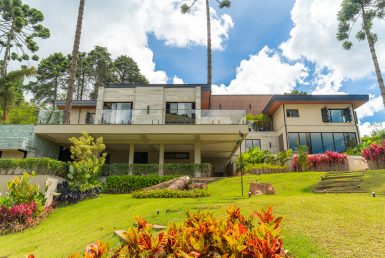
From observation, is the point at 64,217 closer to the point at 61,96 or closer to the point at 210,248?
the point at 210,248

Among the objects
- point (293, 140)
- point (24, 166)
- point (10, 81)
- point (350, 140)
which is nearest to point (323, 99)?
point (350, 140)

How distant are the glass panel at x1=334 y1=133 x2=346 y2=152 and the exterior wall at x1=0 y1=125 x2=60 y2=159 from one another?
26749mm

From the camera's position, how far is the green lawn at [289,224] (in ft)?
17.8

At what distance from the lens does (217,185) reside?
17.3m

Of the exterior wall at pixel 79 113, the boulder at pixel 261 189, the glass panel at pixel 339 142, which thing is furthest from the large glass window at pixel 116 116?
the glass panel at pixel 339 142

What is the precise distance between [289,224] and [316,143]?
2451 cm

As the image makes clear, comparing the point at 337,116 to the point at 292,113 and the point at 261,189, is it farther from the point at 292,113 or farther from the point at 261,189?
the point at 261,189

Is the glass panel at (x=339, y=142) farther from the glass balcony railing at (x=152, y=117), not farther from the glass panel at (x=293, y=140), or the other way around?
the glass balcony railing at (x=152, y=117)

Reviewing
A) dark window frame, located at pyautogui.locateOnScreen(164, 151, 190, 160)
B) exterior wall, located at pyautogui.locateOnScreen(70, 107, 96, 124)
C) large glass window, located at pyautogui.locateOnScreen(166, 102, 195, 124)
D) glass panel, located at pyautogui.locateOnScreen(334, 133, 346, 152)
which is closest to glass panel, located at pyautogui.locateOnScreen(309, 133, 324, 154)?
glass panel, located at pyautogui.locateOnScreen(334, 133, 346, 152)

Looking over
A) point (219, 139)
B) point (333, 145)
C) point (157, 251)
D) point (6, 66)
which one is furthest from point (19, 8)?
point (333, 145)

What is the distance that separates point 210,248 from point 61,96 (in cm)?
4734

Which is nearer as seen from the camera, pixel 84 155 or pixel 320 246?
pixel 320 246

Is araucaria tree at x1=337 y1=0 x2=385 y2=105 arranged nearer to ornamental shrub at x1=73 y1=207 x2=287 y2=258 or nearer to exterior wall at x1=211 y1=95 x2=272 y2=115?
exterior wall at x1=211 y1=95 x2=272 y2=115

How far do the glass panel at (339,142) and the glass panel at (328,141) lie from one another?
406mm
